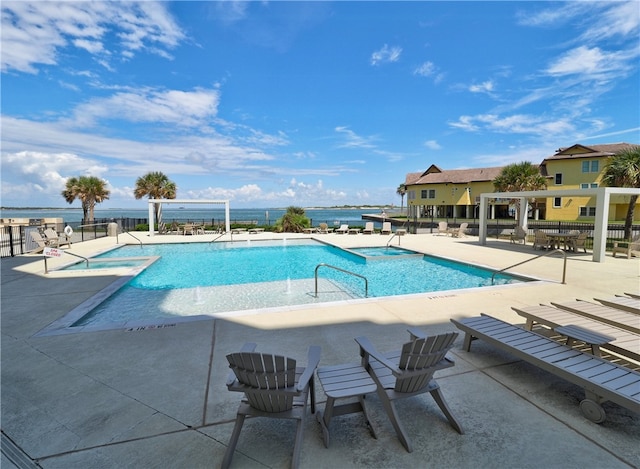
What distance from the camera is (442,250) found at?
14383mm

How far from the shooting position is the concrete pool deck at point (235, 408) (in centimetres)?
231

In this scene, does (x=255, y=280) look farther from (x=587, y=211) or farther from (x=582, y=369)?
(x=587, y=211)

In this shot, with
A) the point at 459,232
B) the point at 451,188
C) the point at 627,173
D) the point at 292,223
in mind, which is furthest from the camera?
the point at 451,188

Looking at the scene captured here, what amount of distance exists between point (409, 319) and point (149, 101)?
75.1 ft

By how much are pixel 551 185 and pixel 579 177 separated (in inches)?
93.9

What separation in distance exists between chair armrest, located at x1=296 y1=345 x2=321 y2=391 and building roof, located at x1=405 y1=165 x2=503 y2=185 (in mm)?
40833

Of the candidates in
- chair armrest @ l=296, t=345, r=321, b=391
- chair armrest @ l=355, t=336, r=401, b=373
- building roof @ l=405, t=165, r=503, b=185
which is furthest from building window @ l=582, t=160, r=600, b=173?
chair armrest @ l=296, t=345, r=321, b=391

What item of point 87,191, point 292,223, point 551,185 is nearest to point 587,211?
point 551,185

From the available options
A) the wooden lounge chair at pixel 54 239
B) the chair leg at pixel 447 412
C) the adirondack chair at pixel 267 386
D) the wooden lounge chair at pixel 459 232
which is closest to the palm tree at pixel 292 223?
the wooden lounge chair at pixel 459 232

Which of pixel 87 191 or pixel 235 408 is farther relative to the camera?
pixel 87 191

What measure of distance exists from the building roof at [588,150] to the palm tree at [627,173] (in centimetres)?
1383

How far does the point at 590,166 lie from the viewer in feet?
99.2

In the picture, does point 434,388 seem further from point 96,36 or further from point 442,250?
point 96,36

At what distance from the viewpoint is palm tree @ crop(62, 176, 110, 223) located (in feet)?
93.0
